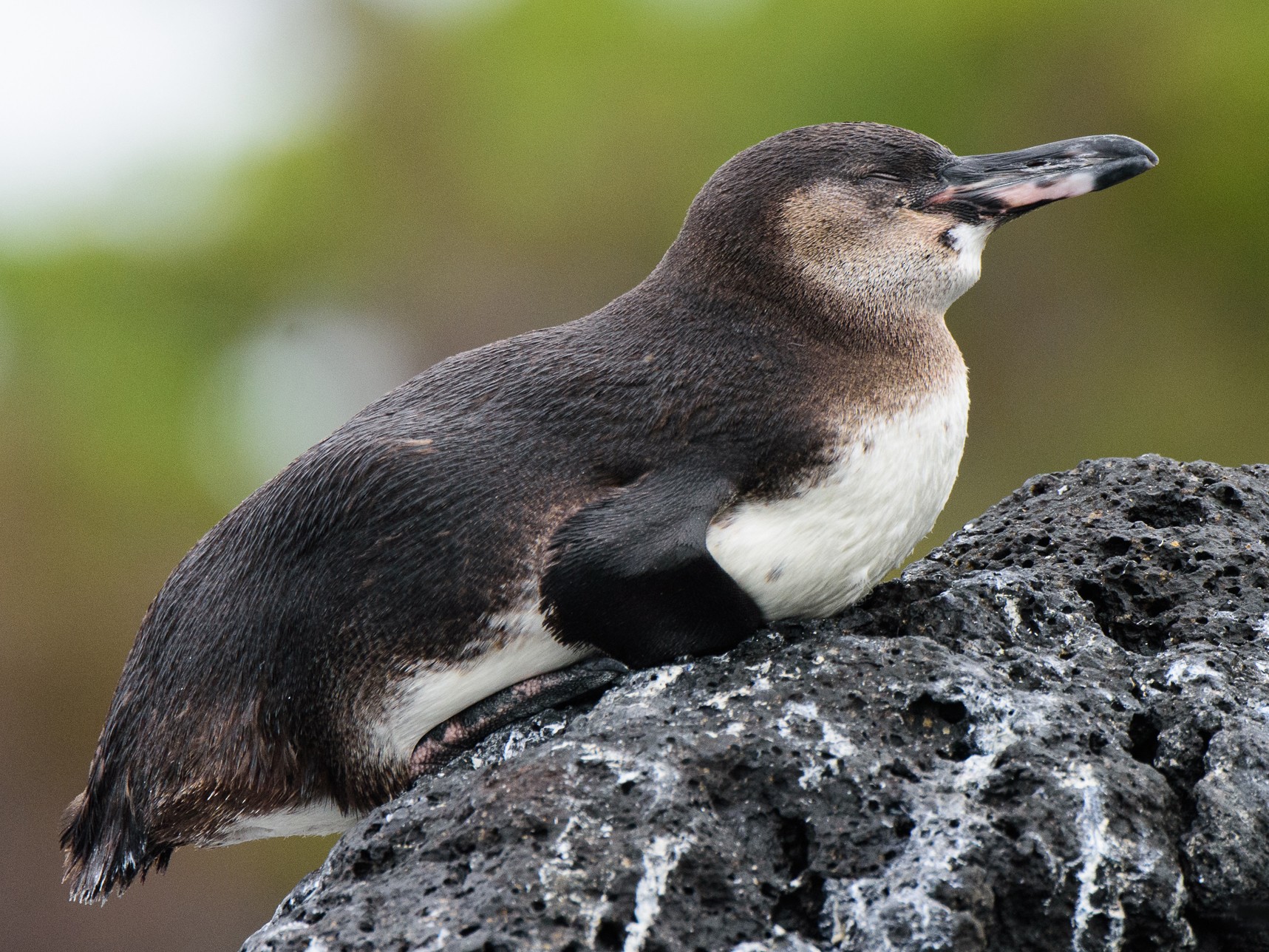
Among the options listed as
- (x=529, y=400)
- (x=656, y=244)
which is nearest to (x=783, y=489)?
(x=529, y=400)

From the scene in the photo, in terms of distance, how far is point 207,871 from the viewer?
7773mm

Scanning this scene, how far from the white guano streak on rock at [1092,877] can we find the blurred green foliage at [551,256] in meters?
5.63

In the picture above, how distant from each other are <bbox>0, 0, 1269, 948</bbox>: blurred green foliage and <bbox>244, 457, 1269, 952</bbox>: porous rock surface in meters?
5.41

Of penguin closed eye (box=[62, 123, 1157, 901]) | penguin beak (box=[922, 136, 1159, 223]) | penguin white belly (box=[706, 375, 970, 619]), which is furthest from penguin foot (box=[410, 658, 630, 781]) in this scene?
penguin beak (box=[922, 136, 1159, 223])

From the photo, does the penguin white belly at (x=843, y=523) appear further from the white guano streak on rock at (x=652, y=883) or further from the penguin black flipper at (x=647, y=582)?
the white guano streak on rock at (x=652, y=883)

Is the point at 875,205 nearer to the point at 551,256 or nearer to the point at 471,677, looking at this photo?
the point at 471,677

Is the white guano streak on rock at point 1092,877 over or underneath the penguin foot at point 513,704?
underneath

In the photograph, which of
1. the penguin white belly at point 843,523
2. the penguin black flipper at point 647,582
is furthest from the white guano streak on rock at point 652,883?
the penguin white belly at point 843,523

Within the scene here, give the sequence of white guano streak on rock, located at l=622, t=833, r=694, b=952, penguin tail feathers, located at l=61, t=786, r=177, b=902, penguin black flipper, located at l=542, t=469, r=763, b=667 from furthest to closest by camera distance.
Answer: penguin tail feathers, located at l=61, t=786, r=177, b=902
penguin black flipper, located at l=542, t=469, r=763, b=667
white guano streak on rock, located at l=622, t=833, r=694, b=952

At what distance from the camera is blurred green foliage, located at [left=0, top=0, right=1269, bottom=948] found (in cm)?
796

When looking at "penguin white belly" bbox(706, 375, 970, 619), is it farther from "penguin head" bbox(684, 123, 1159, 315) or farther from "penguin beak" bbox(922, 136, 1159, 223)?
"penguin beak" bbox(922, 136, 1159, 223)

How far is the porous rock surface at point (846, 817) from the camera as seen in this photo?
7.07ft

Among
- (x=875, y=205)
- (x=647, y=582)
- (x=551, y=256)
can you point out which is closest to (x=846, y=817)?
(x=647, y=582)

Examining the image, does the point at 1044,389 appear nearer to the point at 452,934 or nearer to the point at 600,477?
the point at 600,477
